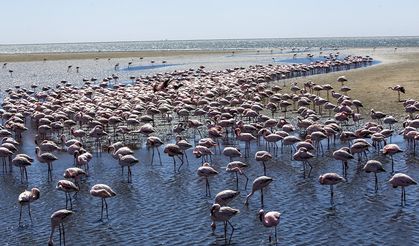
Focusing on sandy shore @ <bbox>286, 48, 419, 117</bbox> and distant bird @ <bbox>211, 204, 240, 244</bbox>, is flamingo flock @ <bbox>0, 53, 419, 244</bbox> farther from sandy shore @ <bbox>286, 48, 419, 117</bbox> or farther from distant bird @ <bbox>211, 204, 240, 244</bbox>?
sandy shore @ <bbox>286, 48, 419, 117</bbox>

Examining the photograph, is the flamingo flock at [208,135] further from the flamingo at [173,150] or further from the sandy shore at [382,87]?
the sandy shore at [382,87]

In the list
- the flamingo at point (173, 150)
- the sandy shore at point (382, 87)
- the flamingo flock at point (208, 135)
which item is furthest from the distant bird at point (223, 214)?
the sandy shore at point (382, 87)

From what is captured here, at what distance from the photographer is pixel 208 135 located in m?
24.1

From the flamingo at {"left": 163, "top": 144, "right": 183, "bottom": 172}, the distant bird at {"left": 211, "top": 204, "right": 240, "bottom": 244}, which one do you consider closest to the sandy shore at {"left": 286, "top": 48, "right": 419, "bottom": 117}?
the flamingo at {"left": 163, "top": 144, "right": 183, "bottom": 172}

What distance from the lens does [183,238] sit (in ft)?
42.5

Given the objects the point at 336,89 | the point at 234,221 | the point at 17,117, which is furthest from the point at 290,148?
the point at 336,89

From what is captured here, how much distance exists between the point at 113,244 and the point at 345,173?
8111 mm

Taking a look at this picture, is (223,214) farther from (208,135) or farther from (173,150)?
(208,135)

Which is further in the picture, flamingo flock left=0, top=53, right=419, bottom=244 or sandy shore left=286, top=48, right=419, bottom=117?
sandy shore left=286, top=48, right=419, bottom=117

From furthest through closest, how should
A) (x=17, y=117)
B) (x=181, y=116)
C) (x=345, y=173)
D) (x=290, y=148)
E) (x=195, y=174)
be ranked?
(x=181, y=116) → (x=17, y=117) → (x=290, y=148) → (x=195, y=174) → (x=345, y=173)

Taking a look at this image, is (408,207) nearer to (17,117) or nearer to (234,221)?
(234,221)

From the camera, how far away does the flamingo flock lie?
1566 centimetres

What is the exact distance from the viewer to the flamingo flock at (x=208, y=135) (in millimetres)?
15664

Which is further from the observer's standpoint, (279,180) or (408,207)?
(279,180)
